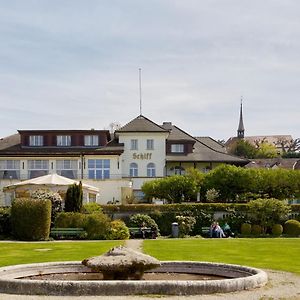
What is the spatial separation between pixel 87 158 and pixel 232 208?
22966mm

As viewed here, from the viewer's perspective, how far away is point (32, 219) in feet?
131

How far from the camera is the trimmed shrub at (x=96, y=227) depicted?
135 ft

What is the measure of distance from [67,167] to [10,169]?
18.9 feet

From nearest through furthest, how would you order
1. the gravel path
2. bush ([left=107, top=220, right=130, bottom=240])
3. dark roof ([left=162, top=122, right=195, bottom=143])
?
1. the gravel path
2. bush ([left=107, top=220, right=130, bottom=240])
3. dark roof ([left=162, top=122, right=195, bottom=143])

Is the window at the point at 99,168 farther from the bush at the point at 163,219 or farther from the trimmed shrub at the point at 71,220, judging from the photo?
the trimmed shrub at the point at 71,220

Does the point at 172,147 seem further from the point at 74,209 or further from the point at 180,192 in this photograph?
the point at 74,209

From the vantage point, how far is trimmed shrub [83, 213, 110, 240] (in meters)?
41.2

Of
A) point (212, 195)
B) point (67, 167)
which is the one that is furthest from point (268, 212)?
point (67, 167)

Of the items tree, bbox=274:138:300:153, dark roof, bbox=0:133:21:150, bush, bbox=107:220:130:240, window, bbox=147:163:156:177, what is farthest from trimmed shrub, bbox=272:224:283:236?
tree, bbox=274:138:300:153

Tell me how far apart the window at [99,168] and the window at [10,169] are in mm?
7214

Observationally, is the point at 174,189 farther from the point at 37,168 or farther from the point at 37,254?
the point at 37,254

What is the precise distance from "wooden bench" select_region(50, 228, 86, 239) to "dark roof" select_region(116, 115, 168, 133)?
3158cm

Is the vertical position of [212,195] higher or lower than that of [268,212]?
higher

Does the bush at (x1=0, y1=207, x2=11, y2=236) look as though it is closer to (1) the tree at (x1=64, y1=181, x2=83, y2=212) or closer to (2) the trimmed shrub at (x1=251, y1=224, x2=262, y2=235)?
(1) the tree at (x1=64, y1=181, x2=83, y2=212)
